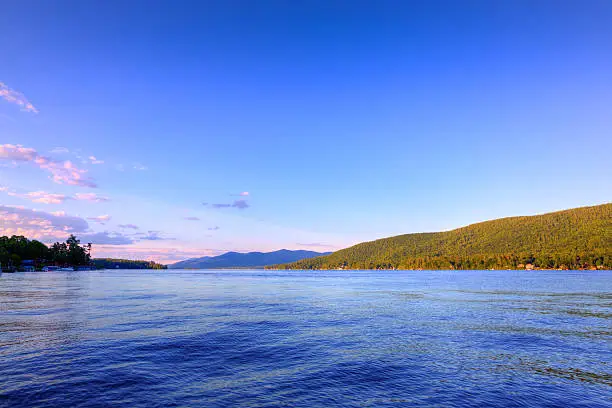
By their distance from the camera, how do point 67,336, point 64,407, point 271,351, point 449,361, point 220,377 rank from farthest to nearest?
point 67,336
point 271,351
point 449,361
point 220,377
point 64,407

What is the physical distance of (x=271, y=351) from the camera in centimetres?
2453

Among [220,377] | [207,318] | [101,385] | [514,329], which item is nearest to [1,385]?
[101,385]

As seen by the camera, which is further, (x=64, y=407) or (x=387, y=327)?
(x=387, y=327)

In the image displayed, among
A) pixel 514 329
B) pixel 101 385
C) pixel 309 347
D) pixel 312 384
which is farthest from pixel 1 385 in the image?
pixel 514 329

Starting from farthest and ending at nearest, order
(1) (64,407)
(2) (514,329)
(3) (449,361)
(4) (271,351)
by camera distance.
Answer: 1. (2) (514,329)
2. (4) (271,351)
3. (3) (449,361)
4. (1) (64,407)

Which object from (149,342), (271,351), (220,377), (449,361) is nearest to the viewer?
(220,377)

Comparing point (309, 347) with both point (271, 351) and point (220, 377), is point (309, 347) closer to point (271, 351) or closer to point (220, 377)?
point (271, 351)

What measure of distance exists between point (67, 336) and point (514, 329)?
36776 mm

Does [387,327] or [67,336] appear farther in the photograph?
[387,327]

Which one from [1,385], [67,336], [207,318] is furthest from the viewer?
[207,318]

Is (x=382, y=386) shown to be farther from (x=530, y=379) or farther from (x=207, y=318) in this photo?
(x=207, y=318)

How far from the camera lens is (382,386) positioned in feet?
59.4

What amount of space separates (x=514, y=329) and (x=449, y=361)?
14521 millimetres

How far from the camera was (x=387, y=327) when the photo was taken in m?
33.8
